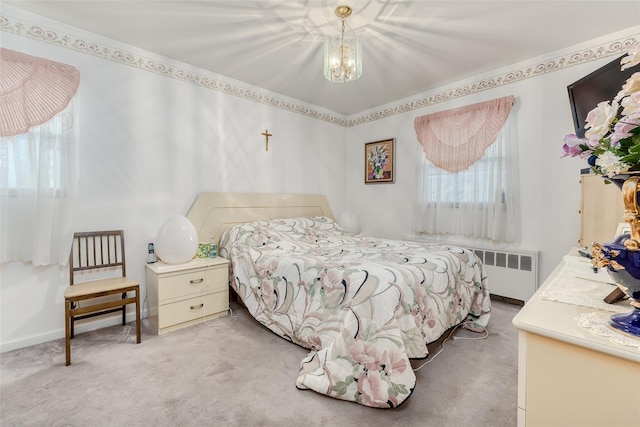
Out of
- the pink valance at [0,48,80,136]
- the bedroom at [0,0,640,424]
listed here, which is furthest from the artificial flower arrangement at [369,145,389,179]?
the pink valance at [0,48,80,136]

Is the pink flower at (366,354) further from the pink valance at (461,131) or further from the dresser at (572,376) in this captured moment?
the pink valance at (461,131)

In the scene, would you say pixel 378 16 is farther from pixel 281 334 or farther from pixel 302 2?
pixel 281 334

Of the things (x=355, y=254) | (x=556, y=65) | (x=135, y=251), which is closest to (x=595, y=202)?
(x=556, y=65)

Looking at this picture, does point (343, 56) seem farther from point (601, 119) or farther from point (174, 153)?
point (174, 153)

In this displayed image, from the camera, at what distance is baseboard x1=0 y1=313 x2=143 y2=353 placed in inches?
87.9

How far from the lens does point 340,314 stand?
1876 millimetres

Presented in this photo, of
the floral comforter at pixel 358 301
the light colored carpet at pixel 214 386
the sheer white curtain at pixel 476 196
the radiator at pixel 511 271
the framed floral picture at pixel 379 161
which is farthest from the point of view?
the framed floral picture at pixel 379 161

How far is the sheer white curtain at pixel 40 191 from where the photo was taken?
2184 mm

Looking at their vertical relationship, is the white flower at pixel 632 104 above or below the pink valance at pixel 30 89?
below

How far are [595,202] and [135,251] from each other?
4.07m

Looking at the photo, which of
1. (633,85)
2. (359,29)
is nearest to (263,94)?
(359,29)

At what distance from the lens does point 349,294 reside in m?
1.87

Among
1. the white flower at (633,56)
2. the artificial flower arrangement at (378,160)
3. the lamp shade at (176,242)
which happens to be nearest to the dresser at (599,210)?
the white flower at (633,56)

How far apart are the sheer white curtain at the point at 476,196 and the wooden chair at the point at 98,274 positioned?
3.39 meters
